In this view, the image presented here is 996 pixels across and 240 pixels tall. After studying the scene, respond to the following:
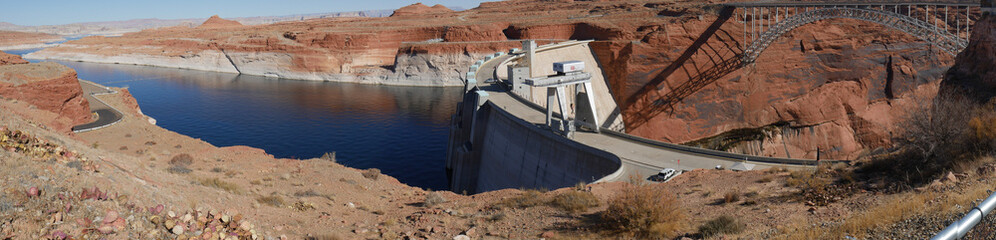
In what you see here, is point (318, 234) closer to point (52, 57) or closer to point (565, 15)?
point (565, 15)

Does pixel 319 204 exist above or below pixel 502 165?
above

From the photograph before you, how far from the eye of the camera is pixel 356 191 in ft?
73.2

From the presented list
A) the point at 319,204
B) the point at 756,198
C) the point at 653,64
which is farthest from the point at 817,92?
the point at 319,204

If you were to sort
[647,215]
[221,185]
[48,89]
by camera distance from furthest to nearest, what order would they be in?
1. [48,89]
2. [221,185]
3. [647,215]

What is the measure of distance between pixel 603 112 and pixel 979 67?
101 feet

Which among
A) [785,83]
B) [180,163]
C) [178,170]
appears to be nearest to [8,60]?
[180,163]

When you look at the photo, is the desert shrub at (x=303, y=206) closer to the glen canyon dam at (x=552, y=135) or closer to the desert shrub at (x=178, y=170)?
the glen canyon dam at (x=552, y=135)

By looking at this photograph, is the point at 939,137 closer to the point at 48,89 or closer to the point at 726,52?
the point at 726,52

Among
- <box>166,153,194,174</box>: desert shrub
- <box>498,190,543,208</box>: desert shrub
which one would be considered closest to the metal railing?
<box>498,190,543,208</box>: desert shrub

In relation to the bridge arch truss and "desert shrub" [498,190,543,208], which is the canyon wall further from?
the bridge arch truss

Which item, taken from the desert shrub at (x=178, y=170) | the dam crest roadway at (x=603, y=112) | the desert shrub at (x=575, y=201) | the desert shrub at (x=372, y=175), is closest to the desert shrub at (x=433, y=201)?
the desert shrub at (x=575, y=201)

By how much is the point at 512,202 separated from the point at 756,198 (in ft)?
21.9

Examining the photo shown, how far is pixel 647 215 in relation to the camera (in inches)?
555

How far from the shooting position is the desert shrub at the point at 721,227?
13117 millimetres
